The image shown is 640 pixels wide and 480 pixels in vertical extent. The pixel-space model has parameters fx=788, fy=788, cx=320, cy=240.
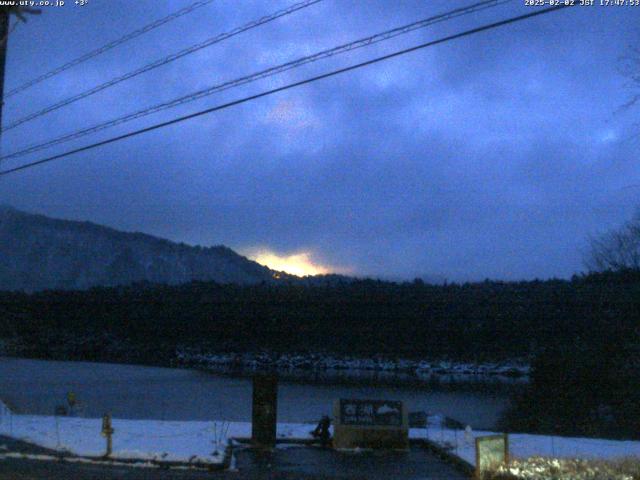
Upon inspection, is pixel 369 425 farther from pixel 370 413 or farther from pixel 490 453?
pixel 490 453

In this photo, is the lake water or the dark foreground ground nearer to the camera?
the dark foreground ground

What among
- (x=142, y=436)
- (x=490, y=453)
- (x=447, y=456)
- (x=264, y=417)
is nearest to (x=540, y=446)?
(x=447, y=456)

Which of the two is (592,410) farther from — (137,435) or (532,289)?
(532,289)

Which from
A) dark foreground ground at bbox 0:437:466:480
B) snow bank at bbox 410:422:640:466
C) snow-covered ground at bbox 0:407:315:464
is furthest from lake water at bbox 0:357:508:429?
dark foreground ground at bbox 0:437:466:480

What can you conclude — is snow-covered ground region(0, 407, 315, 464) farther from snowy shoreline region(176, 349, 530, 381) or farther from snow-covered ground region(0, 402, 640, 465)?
snowy shoreline region(176, 349, 530, 381)

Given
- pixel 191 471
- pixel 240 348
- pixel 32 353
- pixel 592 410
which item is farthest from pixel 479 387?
pixel 32 353
